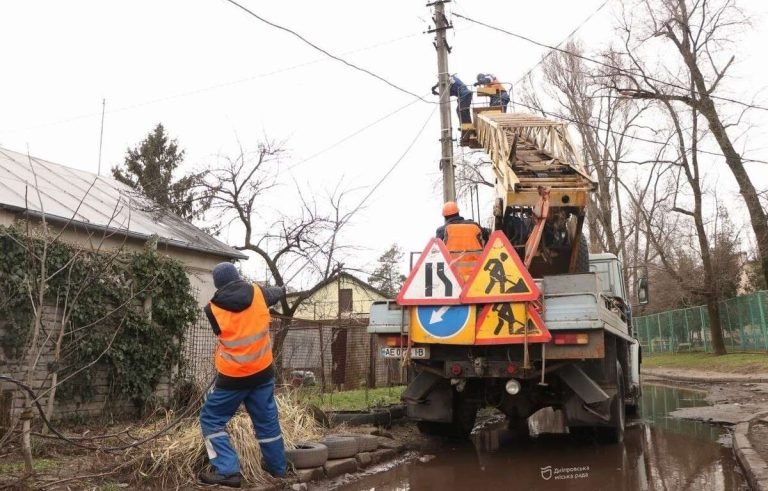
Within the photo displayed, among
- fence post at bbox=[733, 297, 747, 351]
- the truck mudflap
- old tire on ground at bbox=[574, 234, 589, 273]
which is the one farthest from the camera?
fence post at bbox=[733, 297, 747, 351]

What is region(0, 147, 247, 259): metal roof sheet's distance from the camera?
1199 cm

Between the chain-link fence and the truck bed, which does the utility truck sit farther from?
the chain-link fence

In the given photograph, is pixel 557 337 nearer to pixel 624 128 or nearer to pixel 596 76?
pixel 596 76

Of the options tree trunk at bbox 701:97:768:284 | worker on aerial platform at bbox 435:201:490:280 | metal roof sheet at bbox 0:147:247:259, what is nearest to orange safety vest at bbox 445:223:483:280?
worker on aerial platform at bbox 435:201:490:280

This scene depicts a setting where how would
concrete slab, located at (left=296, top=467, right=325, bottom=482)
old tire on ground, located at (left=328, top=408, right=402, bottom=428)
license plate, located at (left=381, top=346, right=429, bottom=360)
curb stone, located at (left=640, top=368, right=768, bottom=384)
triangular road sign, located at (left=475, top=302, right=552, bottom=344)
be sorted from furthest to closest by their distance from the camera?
curb stone, located at (left=640, top=368, right=768, bottom=384) < old tire on ground, located at (left=328, top=408, right=402, bottom=428) < license plate, located at (left=381, top=346, right=429, bottom=360) < triangular road sign, located at (left=475, top=302, right=552, bottom=344) < concrete slab, located at (left=296, top=467, right=325, bottom=482)

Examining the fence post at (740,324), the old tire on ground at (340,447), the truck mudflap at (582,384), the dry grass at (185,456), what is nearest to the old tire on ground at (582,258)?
the truck mudflap at (582,384)

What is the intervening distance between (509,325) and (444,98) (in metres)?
8.01

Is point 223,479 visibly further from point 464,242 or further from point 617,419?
point 617,419

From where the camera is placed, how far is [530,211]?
28.0 ft

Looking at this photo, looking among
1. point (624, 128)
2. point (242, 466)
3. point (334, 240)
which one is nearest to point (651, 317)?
point (624, 128)

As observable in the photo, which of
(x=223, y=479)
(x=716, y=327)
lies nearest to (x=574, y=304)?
(x=223, y=479)

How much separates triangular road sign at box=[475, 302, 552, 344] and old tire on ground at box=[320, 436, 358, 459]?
5.63 ft

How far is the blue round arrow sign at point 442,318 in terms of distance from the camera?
274 inches

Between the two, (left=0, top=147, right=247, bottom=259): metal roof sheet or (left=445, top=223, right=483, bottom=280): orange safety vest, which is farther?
(left=0, top=147, right=247, bottom=259): metal roof sheet
